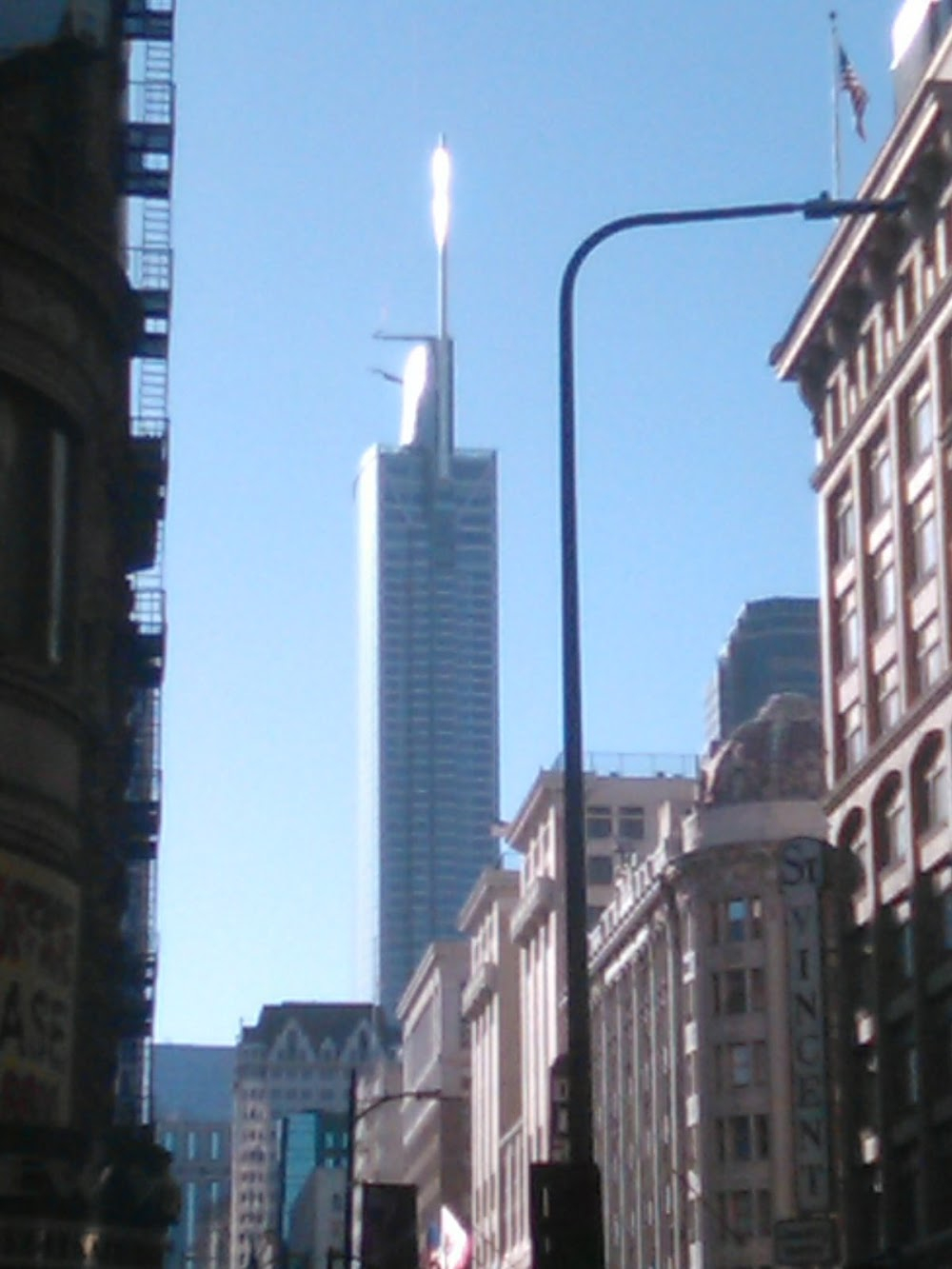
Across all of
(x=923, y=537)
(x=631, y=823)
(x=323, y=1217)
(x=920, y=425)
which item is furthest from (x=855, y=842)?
→ (x=323, y=1217)

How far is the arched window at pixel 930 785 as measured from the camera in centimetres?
6431

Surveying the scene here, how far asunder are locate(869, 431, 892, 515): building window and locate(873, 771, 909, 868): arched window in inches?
294

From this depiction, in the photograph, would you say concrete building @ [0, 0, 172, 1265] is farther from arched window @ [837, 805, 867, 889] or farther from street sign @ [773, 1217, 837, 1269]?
arched window @ [837, 805, 867, 889]

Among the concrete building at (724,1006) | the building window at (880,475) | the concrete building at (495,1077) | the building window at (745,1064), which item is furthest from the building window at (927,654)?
the concrete building at (495,1077)

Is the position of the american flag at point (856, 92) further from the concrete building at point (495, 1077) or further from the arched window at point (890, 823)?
the concrete building at point (495, 1077)

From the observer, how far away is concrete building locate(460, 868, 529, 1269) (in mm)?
155500

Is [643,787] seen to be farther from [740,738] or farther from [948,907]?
[948,907]

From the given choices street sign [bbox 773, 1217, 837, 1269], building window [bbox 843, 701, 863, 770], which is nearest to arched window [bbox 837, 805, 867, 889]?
building window [bbox 843, 701, 863, 770]

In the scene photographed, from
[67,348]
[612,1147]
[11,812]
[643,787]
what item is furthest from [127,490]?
[643,787]

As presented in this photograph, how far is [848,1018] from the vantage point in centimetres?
7250

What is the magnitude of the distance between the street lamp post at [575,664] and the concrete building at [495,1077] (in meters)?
128

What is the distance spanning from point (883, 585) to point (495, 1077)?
9622 centimetres

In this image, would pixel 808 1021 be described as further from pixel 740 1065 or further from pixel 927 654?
pixel 740 1065

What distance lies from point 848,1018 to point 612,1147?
56.2 metres
